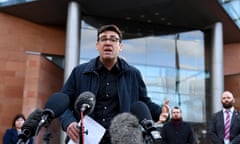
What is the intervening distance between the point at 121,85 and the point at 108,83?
9 centimetres

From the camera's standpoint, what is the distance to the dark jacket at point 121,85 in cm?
269

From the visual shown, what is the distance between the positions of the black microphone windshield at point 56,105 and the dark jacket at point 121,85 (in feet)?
0.98

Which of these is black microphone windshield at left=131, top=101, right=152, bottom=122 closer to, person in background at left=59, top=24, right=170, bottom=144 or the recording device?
the recording device

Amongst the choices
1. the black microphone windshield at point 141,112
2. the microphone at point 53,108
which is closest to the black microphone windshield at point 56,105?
the microphone at point 53,108

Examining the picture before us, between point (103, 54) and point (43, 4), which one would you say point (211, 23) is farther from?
point (103, 54)

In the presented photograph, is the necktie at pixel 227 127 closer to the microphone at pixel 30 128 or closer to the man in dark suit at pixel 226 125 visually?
the man in dark suit at pixel 226 125

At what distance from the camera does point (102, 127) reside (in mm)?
2504

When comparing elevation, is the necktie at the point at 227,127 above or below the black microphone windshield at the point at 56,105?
below

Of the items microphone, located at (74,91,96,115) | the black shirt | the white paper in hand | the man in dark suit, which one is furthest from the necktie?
microphone, located at (74,91,96,115)

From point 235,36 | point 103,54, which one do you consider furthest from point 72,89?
point 235,36

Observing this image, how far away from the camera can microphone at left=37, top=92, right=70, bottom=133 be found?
205cm

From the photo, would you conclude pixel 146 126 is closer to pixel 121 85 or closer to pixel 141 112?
pixel 141 112

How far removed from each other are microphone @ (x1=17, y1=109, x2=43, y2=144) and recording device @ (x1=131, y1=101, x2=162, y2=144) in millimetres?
557

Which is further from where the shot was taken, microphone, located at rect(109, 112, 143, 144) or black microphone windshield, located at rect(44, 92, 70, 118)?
black microphone windshield, located at rect(44, 92, 70, 118)
